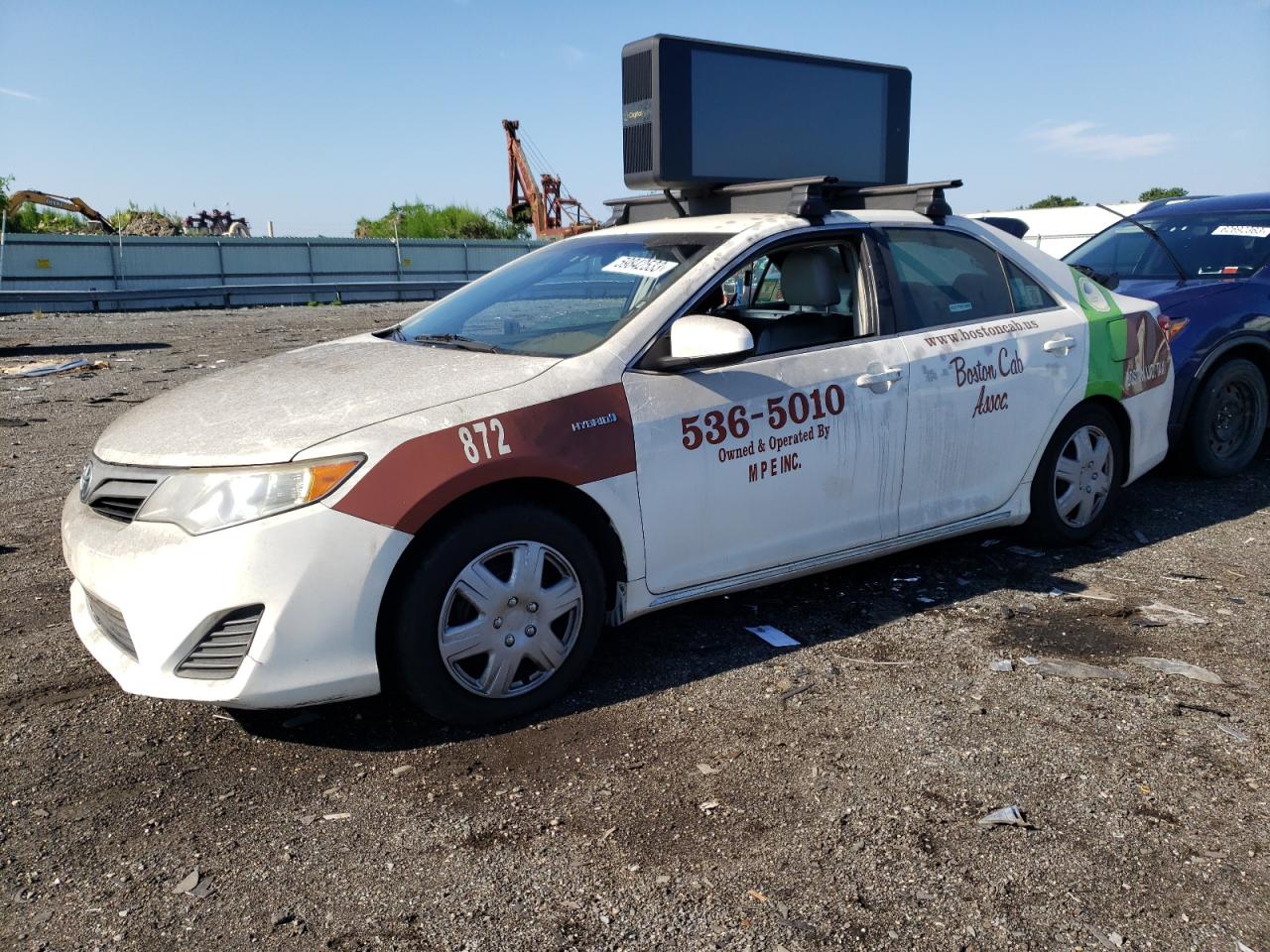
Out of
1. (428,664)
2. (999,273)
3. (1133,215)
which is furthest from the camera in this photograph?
(1133,215)

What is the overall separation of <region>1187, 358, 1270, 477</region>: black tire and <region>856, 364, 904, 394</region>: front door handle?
11.2ft

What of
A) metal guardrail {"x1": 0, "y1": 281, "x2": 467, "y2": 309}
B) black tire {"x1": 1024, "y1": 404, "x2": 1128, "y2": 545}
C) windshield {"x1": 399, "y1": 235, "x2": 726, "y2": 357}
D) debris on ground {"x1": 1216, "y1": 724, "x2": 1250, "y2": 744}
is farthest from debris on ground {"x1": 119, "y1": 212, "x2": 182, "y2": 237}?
debris on ground {"x1": 1216, "y1": 724, "x2": 1250, "y2": 744}

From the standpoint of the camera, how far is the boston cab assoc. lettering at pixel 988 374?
4668 mm

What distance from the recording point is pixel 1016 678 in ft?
13.1

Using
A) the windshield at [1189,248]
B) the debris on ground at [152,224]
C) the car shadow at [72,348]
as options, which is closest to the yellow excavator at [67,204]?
the debris on ground at [152,224]

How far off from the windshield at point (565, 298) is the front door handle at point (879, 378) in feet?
2.59

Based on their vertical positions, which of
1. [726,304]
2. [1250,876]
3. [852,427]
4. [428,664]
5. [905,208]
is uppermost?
[905,208]

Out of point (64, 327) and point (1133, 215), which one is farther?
point (64, 327)

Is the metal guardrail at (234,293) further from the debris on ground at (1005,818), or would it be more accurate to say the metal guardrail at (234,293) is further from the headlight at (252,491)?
the debris on ground at (1005,818)

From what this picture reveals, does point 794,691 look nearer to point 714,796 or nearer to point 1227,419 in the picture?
point 714,796

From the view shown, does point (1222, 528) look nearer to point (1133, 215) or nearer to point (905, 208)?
point (905, 208)

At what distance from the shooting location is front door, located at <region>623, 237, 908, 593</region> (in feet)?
12.6

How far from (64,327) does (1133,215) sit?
18.0 meters

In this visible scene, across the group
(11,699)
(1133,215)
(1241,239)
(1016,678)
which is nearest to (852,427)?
(1016,678)
